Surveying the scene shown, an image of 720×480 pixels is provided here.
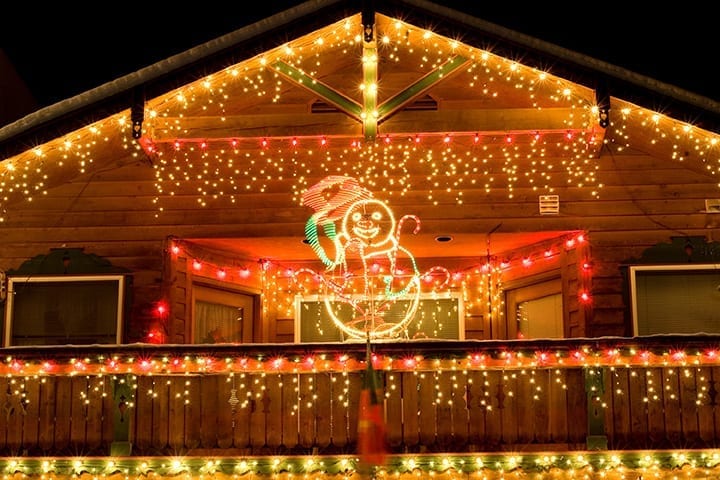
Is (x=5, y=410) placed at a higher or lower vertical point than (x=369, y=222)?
lower

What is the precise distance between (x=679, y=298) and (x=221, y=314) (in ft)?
22.8

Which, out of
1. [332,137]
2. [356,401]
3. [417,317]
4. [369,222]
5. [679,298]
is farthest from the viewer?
[417,317]

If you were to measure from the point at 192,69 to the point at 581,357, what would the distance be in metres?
6.19

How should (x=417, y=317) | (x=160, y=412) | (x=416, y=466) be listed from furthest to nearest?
1. (x=417, y=317)
2. (x=160, y=412)
3. (x=416, y=466)

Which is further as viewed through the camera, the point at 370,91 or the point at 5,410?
the point at 370,91

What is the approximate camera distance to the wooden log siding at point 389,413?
30.3ft

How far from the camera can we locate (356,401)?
932 cm

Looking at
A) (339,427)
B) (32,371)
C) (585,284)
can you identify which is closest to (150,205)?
(32,371)

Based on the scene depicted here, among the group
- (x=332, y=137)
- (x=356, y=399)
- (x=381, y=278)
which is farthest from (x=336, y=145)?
(x=356, y=399)

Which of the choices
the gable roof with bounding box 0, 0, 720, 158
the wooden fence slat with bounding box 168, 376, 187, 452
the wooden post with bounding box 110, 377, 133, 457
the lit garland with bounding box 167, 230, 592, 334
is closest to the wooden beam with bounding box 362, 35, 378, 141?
the gable roof with bounding box 0, 0, 720, 158

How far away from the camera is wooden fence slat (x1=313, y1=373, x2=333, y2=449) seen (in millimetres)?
9266

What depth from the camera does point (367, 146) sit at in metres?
11.7

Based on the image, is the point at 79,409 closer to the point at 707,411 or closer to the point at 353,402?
the point at 353,402

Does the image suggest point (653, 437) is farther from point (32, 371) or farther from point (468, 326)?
point (32, 371)
